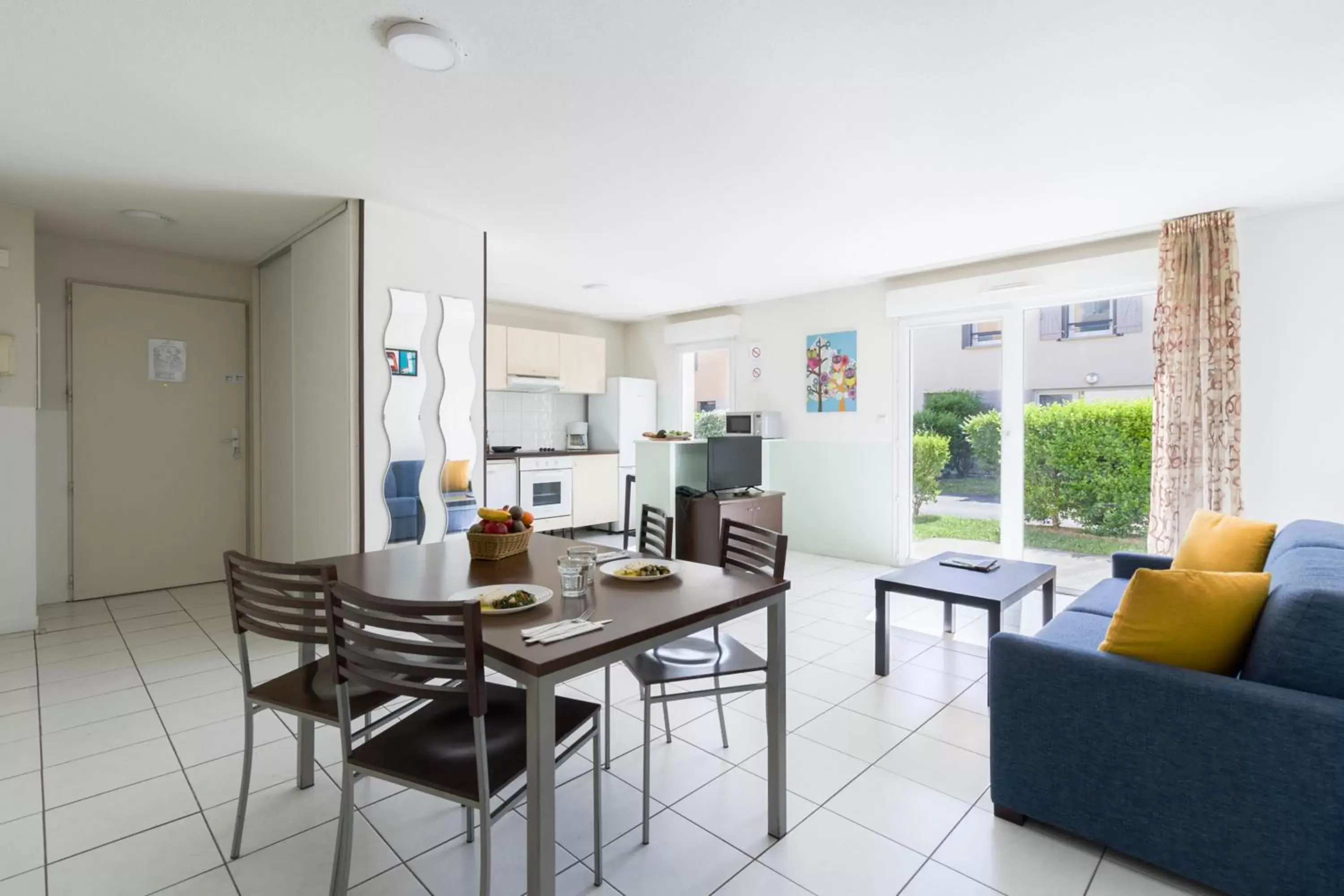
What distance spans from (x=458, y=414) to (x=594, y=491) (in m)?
3.03

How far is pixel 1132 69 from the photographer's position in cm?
220

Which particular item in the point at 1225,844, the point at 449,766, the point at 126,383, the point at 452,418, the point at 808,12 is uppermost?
the point at 808,12

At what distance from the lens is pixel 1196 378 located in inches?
149

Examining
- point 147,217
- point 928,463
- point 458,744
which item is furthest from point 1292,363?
point 147,217

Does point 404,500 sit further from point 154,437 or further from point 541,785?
point 541,785


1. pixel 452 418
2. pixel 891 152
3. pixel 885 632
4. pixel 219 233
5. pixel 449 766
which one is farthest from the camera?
pixel 219 233

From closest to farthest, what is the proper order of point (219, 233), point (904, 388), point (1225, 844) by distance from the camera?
1. point (1225, 844)
2. point (219, 233)
3. point (904, 388)

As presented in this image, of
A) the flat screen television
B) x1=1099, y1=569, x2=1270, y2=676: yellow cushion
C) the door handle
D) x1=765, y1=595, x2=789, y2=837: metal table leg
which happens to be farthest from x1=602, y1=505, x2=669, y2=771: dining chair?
the door handle

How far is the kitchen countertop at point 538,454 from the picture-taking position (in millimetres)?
6004

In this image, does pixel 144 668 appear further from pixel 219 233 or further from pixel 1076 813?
pixel 1076 813

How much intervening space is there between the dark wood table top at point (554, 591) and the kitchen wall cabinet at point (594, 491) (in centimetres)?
404

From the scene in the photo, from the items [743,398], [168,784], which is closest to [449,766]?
[168,784]

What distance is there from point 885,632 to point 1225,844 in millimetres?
1529

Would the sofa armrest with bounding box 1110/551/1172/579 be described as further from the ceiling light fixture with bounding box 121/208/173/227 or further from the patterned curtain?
the ceiling light fixture with bounding box 121/208/173/227
